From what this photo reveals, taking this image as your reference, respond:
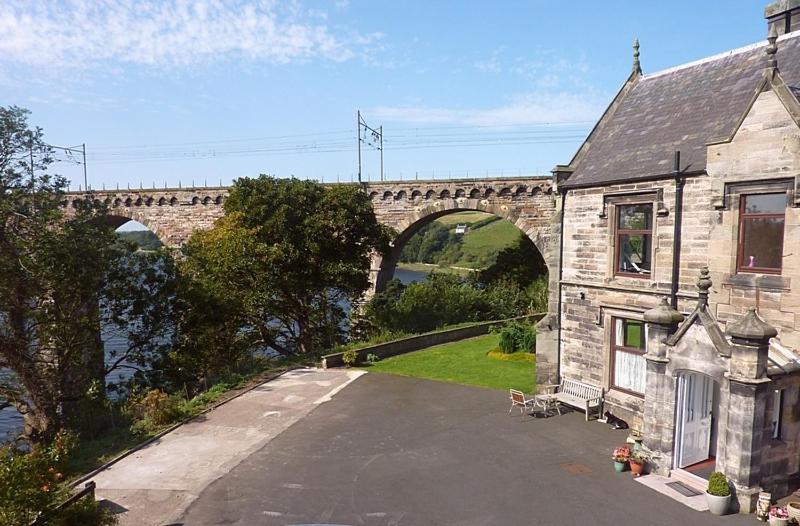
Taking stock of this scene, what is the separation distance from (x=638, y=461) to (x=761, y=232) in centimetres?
590

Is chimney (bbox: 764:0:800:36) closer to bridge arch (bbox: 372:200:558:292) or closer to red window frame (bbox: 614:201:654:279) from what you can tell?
red window frame (bbox: 614:201:654:279)

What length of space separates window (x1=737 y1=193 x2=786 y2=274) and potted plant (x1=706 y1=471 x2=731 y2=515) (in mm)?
4796

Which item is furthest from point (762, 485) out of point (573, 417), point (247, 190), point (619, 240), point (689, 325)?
point (247, 190)

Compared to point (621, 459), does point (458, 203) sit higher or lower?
higher

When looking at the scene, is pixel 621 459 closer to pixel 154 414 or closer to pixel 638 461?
pixel 638 461

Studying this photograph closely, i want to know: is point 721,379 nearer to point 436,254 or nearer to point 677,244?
point 677,244

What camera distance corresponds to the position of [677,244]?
47.0 feet

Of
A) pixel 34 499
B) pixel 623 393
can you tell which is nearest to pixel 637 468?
pixel 623 393

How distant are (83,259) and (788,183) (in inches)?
819

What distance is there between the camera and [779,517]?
10000 mm

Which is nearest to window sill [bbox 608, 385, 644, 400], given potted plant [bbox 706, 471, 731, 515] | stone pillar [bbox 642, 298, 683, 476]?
stone pillar [bbox 642, 298, 683, 476]

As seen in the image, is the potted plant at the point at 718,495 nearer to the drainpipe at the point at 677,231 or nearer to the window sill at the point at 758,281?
the window sill at the point at 758,281

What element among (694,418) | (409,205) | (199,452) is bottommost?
(199,452)

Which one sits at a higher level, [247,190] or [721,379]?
[247,190]
